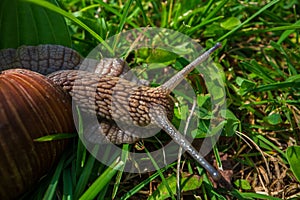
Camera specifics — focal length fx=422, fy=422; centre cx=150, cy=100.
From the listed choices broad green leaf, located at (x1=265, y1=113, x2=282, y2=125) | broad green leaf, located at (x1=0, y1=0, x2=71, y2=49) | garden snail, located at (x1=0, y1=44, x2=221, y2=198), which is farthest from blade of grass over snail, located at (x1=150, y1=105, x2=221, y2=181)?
broad green leaf, located at (x1=0, y1=0, x2=71, y2=49)

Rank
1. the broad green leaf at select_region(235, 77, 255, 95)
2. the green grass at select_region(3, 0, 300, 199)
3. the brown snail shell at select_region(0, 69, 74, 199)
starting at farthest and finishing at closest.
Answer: the broad green leaf at select_region(235, 77, 255, 95) → the green grass at select_region(3, 0, 300, 199) → the brown snail shell at select_region(0, 69, 74, 199)

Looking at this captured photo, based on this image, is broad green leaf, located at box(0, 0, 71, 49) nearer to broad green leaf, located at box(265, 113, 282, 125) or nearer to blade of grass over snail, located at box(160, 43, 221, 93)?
blade of grass over snail, located at box(160, 43, 221, 93)

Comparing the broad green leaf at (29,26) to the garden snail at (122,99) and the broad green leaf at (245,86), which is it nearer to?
the garden snail at (122,99)

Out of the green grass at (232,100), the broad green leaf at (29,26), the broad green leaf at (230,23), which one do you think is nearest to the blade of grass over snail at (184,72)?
the green grass at (232,100)

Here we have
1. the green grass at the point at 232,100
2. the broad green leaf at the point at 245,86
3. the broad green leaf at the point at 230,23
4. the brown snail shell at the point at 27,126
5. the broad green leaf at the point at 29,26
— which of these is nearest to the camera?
the brown snail shell at the point at 27,126

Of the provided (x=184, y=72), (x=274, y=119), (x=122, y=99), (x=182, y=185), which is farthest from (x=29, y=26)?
(x=274, y=119)

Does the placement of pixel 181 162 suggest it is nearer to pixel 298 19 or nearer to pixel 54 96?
pixel 54 96
